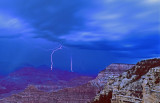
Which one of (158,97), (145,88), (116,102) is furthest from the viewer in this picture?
(116,102)

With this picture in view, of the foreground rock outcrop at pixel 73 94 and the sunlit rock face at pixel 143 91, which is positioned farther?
the foreground rock outcrop at pixel 73 94

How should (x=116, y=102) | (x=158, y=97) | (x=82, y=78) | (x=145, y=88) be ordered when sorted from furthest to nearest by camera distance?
(x=82, y=78), (x=116, y=102), (x=145, y=88), (x=158, y=97)

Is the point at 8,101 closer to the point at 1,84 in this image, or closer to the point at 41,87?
the point at 41,87

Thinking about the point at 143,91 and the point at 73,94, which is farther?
the point at 73,94

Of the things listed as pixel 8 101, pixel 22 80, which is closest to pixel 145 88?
pixel 8 101

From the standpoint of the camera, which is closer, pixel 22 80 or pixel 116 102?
pixel 116 102

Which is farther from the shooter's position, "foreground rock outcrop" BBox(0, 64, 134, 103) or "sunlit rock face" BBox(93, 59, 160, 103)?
"foreground rock outcrop" BBox(0, 64, 134, 103)

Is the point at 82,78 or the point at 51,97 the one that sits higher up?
the point at 82,78

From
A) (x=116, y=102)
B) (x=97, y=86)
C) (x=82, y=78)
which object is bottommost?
(x=116, y=102)

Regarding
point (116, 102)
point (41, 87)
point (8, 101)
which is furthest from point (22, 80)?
point (116, 102)

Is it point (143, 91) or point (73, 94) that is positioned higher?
point (73, 94)
